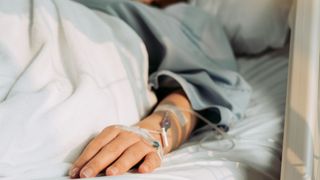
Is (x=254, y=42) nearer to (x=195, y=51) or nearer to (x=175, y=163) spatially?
(x=195, y=51)

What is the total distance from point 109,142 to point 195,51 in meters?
0.45

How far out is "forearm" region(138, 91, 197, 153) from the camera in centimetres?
91

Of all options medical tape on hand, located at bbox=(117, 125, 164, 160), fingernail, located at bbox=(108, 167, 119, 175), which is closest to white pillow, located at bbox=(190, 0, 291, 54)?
medical tape on hand, located at bbox=(117, 125, 164, 160)

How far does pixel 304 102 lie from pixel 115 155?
269 mm

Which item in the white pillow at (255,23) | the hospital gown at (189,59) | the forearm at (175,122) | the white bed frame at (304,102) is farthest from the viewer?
the white pillow at (255,23)

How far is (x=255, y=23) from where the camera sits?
52.5 inches

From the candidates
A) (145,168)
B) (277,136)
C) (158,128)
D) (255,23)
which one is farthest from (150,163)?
(255,23)

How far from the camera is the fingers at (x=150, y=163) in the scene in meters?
0.74

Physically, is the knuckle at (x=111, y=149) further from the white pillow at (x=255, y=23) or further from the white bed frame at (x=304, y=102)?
the white pillow at (x=255, y=23)

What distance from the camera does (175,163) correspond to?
811mm

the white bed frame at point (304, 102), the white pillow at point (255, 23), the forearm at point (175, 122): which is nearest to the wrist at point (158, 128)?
the forearm at point (175, 122)

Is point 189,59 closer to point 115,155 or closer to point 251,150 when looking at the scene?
point 251,150

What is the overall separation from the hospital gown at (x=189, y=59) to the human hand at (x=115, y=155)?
263mm

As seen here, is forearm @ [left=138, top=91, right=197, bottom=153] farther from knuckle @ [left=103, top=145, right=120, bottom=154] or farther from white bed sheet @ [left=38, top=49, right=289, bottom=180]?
knuckle @ [left=103, top=145, right=120, bottom=154]
